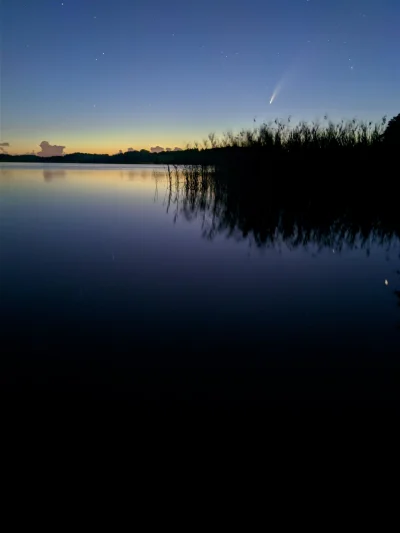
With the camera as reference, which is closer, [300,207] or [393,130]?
[300,207]

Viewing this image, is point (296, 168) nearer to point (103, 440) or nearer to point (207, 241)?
point (207, 241)

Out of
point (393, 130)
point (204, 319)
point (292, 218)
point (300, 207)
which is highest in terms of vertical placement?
point (393, 130)

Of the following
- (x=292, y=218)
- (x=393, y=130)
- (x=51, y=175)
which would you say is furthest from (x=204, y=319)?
(x=51, y=175)

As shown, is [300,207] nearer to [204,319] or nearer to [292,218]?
[292,218]

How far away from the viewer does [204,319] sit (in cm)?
384

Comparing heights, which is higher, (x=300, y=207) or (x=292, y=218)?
(x=300, y=207)

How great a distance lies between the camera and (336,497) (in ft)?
5.69

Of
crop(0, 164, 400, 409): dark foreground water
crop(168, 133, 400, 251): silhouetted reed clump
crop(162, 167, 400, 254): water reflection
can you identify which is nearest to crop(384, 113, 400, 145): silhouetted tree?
crop(168, 133, 400, 251): silhouetted reed clump

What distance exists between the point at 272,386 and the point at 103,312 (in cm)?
215

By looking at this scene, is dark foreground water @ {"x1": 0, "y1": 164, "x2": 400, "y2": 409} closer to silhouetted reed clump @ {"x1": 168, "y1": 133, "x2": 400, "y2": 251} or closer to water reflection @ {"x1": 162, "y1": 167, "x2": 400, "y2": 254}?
water reflection @ {"x1": 162, "y1": 167, "x2": 400, "y2": 254}

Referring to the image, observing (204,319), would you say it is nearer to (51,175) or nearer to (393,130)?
(393,130)

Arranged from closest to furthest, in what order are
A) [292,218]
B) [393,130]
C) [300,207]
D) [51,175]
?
1. [292,218]
2. [300,207]
3. [393,130]
4. [51,175]

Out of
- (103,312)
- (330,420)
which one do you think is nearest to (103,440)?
(330,420)

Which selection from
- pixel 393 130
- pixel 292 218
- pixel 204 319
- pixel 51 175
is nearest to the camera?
pixel 204 319
